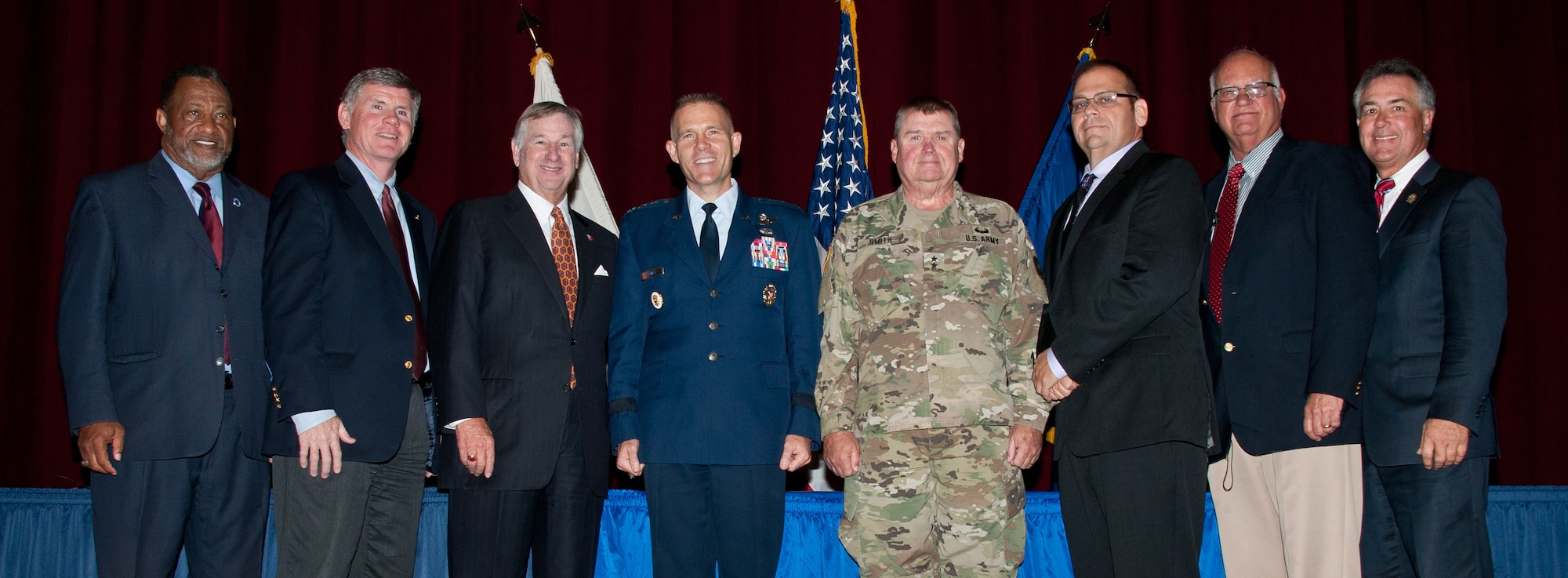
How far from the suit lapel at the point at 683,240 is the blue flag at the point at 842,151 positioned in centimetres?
154

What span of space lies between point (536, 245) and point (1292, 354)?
232 centimetres

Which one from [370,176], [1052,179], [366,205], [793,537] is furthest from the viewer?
[1052,179]

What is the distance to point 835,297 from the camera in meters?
2.84

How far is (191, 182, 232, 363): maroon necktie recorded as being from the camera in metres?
3.05

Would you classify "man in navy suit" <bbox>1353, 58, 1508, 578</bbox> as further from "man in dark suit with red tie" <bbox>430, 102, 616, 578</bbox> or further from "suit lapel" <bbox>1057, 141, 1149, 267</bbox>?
"man in dark suit with red tie" <bbox>430, 102, 616, 578</bbox>

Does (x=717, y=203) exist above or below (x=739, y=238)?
above

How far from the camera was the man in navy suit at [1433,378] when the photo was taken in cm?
259

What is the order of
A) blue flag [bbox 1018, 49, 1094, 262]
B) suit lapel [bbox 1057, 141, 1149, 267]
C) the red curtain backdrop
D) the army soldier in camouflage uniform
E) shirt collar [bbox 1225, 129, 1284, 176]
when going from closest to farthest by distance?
the army soldier in camouflage uniform, suit lapel [bbox 1057, 141, 1149, 267], shirt collar [bbox 1225, 129, 1284, 176], blue flag [bbox 1018, 49, 1094, 262], the red curtain backdrop

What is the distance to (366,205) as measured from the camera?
296cm

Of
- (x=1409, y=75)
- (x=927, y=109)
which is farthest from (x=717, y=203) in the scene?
(x=1409, y=75)

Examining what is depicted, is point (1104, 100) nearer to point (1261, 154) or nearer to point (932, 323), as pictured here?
point (1261, 154)

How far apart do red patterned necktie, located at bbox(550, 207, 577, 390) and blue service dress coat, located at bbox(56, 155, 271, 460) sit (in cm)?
101

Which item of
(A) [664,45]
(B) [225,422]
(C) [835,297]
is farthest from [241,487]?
(A) [664,45]

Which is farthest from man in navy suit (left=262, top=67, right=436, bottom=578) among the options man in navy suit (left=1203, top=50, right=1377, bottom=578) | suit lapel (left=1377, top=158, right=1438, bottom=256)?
suit lapel (left=1377, top=158, right=1438, bottom=256)
